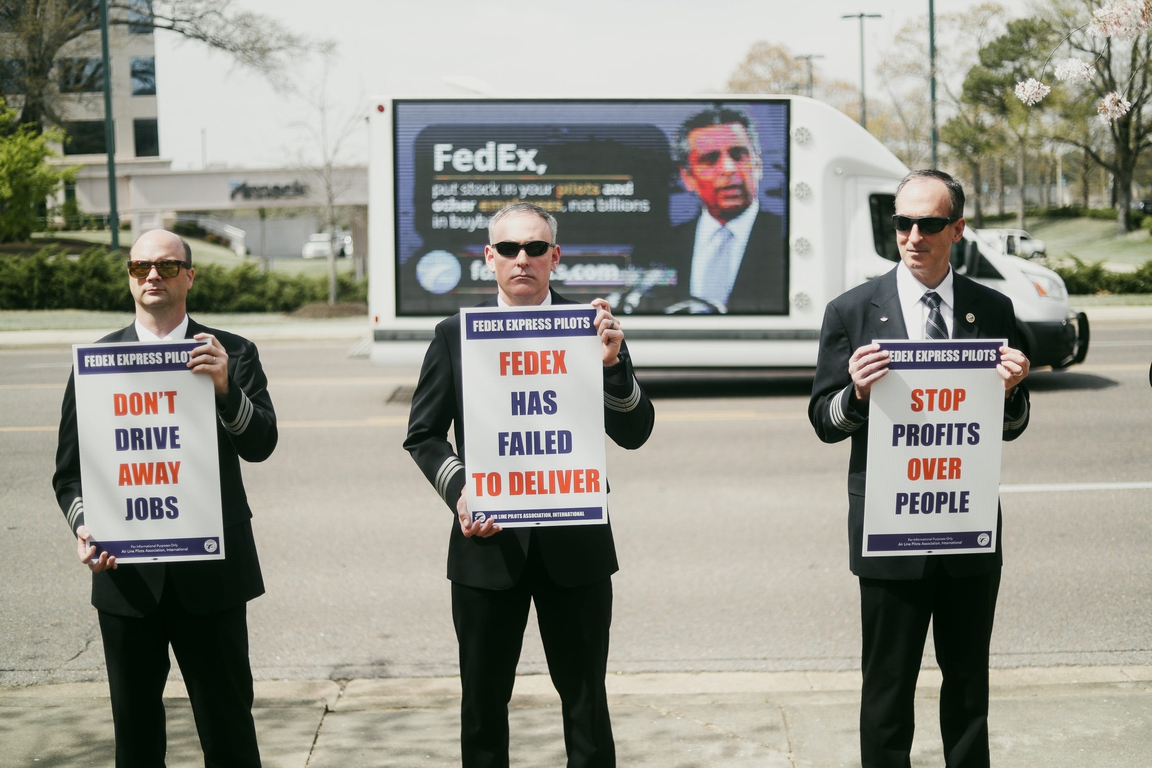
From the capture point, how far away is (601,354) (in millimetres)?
3162

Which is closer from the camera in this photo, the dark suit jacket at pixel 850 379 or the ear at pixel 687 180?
the dark suit jacket at pixel 850 379

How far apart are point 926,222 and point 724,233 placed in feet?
31.1

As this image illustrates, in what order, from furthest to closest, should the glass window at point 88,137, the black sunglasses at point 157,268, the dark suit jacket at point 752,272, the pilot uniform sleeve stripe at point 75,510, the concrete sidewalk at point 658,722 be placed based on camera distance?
the glass window at point 88,137
the dark suit jacket at point 752,272
the concrete sidewalk at point 658,722
the pilot uniform sleeve stripe at point 75,510
the black sunglasses at point 157,268

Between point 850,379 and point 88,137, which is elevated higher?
point 88,137

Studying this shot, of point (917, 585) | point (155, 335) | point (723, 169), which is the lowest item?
point (917, 585)

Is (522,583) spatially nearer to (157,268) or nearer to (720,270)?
(157,268)

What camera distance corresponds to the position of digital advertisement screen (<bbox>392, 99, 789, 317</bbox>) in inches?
483

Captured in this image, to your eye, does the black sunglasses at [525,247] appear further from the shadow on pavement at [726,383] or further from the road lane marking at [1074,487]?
the shadow on pavement at [726,383]

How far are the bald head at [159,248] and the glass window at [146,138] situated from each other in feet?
236

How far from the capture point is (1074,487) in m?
8.35

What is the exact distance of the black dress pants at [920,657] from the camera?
333cm

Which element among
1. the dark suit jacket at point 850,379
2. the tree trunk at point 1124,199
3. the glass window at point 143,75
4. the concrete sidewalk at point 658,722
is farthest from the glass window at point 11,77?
the tree trunk at point 1124,199

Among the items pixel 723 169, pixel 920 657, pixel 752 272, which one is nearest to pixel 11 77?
pixel 723 169

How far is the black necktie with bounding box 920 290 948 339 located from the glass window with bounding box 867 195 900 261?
9739 millimetres
